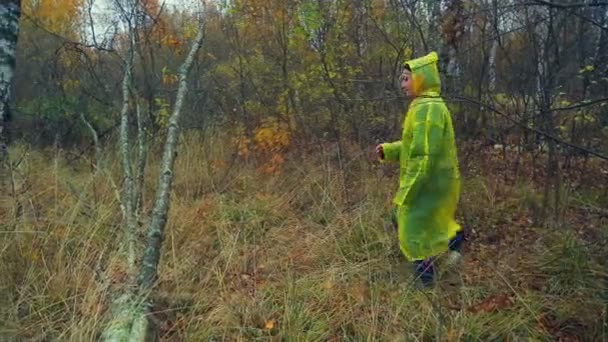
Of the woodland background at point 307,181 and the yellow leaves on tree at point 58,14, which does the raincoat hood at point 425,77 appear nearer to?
the woodland background at point 307,181

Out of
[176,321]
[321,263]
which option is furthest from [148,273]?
[321,263]

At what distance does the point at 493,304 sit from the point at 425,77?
5.08 feet

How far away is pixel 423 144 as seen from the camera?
10.8ft

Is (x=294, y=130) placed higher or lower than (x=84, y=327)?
higher

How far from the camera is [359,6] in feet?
21.4

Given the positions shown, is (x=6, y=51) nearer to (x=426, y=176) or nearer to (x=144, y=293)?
(x=144, y=293)

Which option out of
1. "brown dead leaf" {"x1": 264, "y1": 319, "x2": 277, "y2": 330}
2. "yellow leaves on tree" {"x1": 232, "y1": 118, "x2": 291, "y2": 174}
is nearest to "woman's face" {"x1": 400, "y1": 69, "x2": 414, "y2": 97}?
"brown dead leaf" {"x1": 264, "y1": 319, "x2": 277, "y2": 330}

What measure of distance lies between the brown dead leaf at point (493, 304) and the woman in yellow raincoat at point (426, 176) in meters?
0.39

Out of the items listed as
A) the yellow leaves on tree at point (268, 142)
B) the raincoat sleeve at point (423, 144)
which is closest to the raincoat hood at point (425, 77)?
the raincoat sleeve at point (423, 144)

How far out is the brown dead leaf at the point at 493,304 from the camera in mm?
3074

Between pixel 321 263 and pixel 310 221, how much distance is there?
1.03 metres

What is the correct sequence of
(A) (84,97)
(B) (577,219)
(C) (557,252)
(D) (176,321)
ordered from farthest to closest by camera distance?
1. (A) (84,97)
2. (B) (577,219)
3. (C) (557,252)
4. (D) (176,321)

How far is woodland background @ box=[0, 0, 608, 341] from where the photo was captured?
307cm

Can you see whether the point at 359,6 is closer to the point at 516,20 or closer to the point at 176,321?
the point at 516,20
